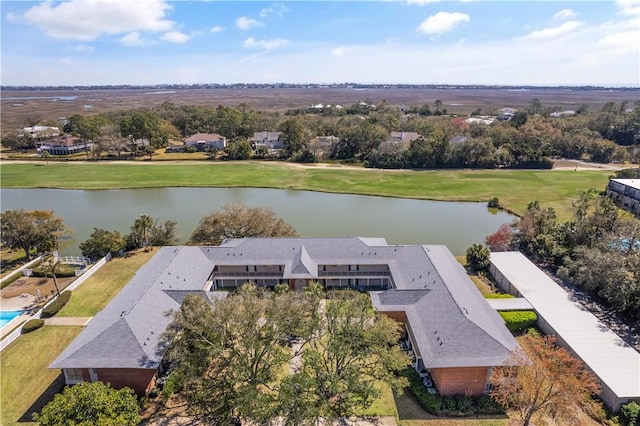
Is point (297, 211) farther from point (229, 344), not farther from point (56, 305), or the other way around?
point (229, 344)

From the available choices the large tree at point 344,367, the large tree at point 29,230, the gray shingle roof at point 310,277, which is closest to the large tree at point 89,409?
the gray shingle roof at point 310,277

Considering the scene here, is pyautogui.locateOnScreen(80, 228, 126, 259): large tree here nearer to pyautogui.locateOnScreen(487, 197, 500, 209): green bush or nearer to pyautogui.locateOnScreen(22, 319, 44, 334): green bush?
pyautogui.locateOnScreen(22, 319, 44, 334): green bush

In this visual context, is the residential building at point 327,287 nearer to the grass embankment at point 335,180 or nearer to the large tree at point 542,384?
the large tree at point 542,384

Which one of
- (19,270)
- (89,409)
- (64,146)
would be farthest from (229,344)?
(64,146)

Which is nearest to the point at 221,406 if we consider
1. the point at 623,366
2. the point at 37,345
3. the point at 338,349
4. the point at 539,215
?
the point at 338,349

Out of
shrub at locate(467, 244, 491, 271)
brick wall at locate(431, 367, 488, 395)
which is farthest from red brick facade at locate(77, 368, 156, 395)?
shrub at locate(467, 244, 491, 271)

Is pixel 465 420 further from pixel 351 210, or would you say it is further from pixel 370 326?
pixel 351 210
